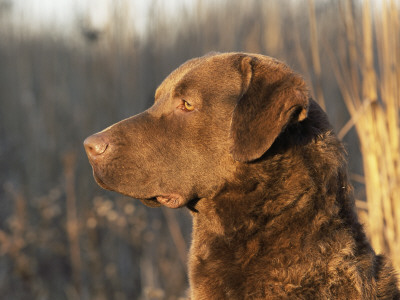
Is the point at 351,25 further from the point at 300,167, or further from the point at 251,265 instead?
the point at 251,265

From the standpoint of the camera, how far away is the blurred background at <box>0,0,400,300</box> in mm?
6219

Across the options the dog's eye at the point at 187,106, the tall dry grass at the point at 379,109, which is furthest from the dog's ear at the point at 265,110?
the tall dry grass at the point at 379,109

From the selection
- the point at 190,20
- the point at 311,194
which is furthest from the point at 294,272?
the point at 190,20

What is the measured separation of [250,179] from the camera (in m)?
2.68

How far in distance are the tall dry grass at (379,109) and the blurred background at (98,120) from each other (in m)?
1.44

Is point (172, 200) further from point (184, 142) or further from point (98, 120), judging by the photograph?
point (98, 120)

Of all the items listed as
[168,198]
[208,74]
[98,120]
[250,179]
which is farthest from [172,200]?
[98,120]

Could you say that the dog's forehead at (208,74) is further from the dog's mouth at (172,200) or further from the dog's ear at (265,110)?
the dog's mouth at (172,200)

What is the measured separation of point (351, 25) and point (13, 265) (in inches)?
180

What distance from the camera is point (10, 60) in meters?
8.66

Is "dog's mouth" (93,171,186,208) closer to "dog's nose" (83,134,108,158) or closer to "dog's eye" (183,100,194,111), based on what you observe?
"dog's nose" (83,134,108,158)

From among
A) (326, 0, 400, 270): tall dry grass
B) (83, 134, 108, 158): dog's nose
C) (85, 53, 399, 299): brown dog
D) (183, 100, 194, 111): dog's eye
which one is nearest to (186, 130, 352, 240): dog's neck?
(85, 53, 399, 299): brown dog

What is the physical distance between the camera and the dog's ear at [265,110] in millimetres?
2479

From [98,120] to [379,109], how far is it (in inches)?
168
